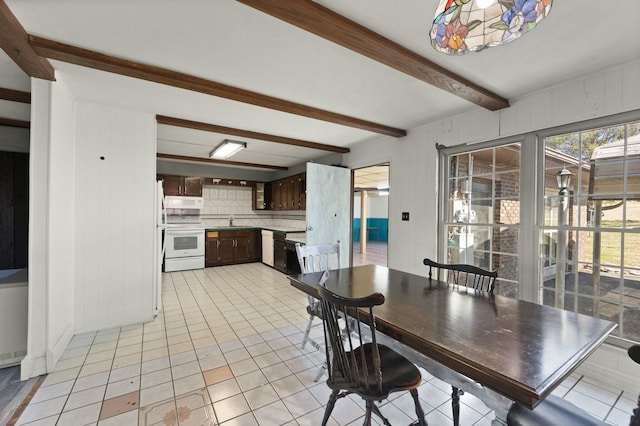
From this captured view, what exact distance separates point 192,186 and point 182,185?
0.20m

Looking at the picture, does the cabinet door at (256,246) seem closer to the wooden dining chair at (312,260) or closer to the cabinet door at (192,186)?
the cabinet door at (192,186)

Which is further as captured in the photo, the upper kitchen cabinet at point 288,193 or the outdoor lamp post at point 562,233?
the upper kitchen cabinet at point 288,193

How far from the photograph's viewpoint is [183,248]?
557cm

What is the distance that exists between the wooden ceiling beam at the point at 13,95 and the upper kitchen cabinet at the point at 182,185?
321 centimetres

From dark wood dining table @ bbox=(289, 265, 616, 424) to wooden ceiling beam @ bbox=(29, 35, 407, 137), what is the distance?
1.84 metres

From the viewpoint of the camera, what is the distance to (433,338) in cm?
118

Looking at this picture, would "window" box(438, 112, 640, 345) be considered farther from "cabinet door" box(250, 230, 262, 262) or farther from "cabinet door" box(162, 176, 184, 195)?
"cabinet door" box(162, 176, 184, 195)

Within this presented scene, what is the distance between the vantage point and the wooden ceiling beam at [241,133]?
3.25 meters

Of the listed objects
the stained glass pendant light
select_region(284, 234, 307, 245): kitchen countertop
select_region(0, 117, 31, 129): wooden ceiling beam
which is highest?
select_region(0, 117, 31, 129): wooden ceiling beam

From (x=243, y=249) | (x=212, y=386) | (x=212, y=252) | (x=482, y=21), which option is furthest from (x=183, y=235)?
(x=482, y=21)

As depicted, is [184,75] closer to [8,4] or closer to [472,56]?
[8,4]

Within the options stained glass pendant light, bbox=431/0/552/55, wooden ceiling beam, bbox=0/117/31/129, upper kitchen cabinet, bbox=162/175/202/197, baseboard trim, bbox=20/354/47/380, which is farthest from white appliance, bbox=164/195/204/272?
stained glass pendant light, bbox=431/0/552/55

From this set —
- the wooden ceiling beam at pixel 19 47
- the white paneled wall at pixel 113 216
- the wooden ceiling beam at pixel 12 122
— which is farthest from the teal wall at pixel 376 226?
the wooden ceiling beam at pixel 19 47

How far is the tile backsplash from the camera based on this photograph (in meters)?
6.55
